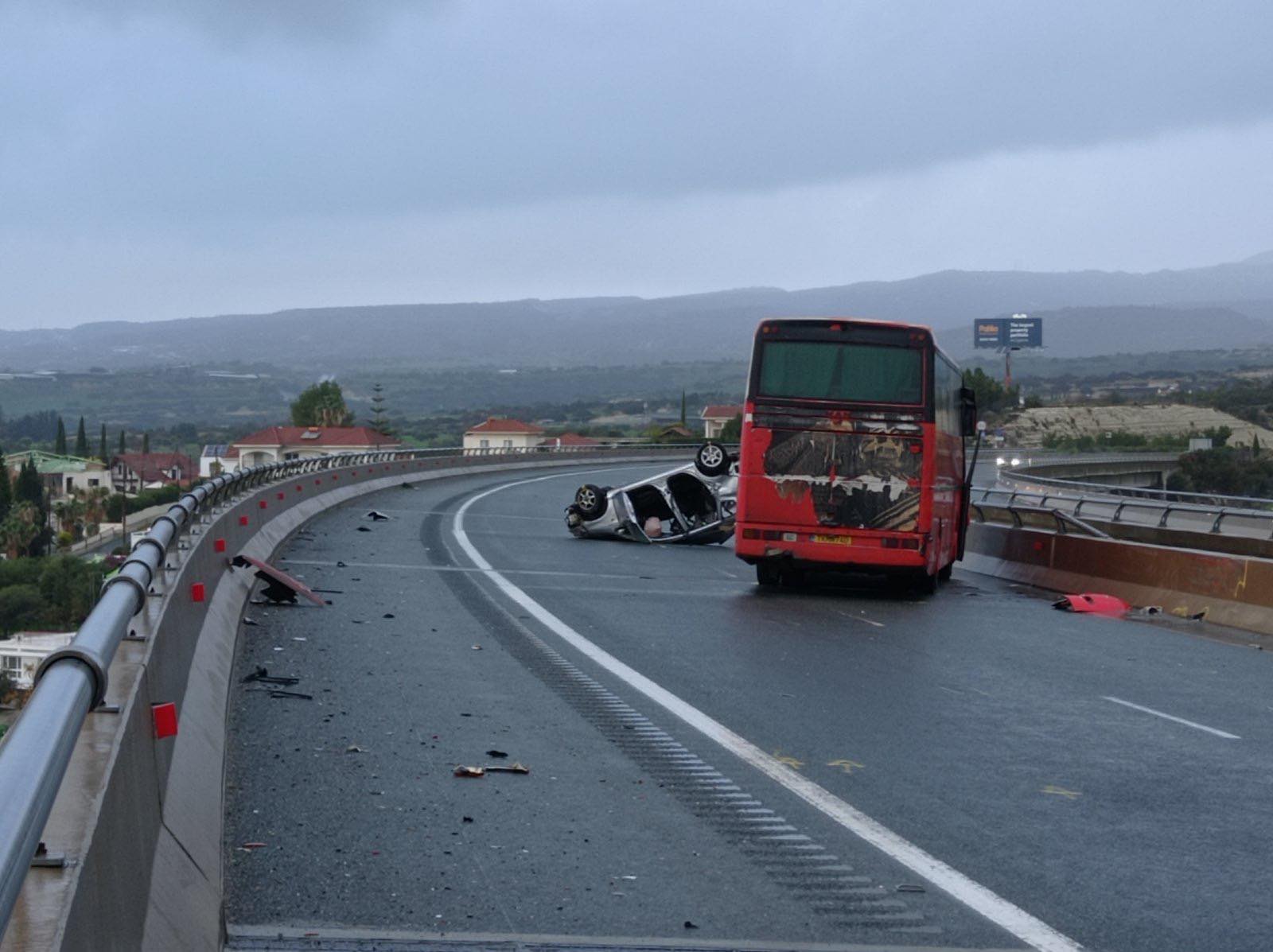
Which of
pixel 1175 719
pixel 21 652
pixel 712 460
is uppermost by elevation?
pixel 21 652

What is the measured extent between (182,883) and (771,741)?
4998mm

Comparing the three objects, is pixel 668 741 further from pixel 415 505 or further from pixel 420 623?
pixel 415 505

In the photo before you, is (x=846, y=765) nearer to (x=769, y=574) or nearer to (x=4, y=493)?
(x=769, y=574)

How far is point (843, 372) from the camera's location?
20.0m

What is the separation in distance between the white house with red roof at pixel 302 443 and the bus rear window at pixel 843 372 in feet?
187

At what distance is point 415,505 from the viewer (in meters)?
39.6

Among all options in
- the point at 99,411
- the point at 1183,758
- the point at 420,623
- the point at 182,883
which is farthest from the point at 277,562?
the point at 99,411

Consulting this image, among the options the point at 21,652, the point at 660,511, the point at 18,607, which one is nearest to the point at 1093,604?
the point at 660,511

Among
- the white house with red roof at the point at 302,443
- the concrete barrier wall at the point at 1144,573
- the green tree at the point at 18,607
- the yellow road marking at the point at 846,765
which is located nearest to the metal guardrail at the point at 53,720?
the yellow road marking at the point at 846,765

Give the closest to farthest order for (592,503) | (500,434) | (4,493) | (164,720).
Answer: (164,720), (592,503), (4,493), (500,434)

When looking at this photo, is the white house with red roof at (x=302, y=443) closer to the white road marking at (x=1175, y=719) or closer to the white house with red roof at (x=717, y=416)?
the white house with red roof at (x=717, y=416)

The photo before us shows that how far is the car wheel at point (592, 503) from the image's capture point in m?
29.8

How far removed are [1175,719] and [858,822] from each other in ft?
15.3

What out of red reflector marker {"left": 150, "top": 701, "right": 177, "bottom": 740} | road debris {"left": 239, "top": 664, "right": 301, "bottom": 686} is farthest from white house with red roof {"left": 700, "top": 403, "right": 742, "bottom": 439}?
red reflector marker {"left": 150, "top": 701, "right": 177, "bottom": 740}
